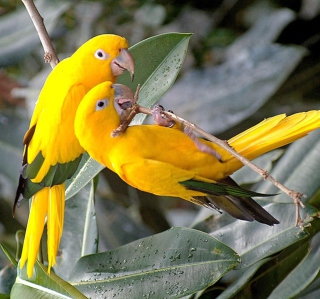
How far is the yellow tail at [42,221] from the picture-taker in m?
0.76

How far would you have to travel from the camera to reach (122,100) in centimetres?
62

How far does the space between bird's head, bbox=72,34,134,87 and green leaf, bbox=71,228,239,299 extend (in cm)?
26

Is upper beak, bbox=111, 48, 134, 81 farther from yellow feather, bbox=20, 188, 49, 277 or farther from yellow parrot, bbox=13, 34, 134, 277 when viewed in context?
yellow feather, bbox=20, 188, 49, 277

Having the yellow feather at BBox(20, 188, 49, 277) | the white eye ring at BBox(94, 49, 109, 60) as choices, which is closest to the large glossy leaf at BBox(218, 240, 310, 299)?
the yellow feather at BBox(20, 188, 49, 277)

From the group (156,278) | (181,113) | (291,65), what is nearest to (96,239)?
(156,278)

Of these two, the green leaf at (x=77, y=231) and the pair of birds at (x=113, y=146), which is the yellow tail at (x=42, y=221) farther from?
the green leaf at (x=77, y=231)

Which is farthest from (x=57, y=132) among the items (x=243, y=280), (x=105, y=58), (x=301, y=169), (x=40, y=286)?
(x=301, y=169)

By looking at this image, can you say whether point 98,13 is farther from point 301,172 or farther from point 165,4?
point 301,172

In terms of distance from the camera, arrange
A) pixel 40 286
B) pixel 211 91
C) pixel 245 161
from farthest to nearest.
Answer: pixel 211 91
pixel 40 286
pixel 245 161

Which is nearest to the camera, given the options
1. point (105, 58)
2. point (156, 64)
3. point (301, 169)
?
point (105, 58)

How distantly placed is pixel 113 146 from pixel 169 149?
7cm

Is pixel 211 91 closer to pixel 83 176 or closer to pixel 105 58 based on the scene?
pixel 83 176

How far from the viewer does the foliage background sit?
96 centimetres

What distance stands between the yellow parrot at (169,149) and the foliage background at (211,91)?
21 cm
